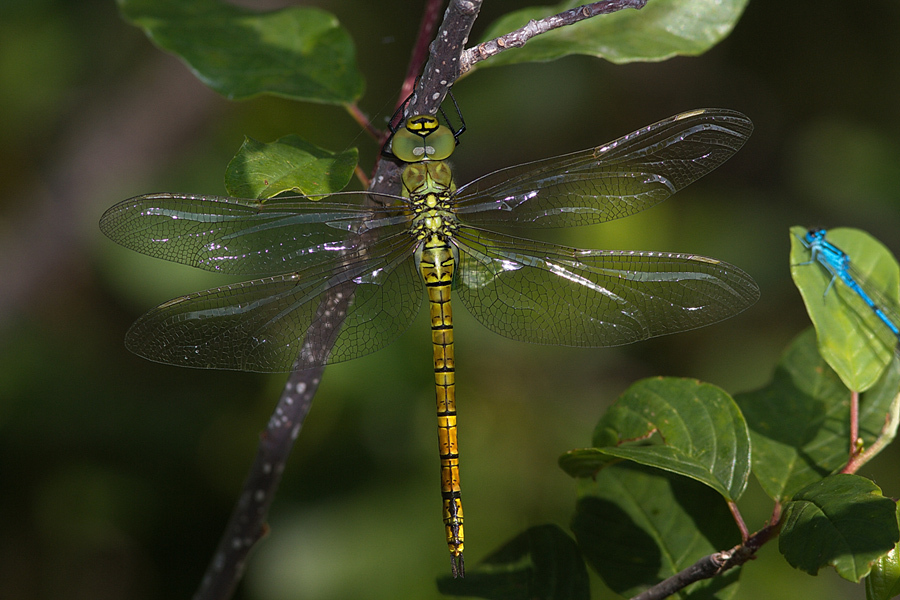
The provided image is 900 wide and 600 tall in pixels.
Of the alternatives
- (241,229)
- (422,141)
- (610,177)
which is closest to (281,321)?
(241,229)

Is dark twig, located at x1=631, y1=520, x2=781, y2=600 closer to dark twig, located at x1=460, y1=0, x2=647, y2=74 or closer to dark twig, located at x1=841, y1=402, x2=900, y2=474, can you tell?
dark twig, located at x1=841, y1=402, x2=900, y2=474

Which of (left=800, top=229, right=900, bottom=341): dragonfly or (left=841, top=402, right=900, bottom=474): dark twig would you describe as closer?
(left=841, top=402, right=900, bottom=474): dark twig

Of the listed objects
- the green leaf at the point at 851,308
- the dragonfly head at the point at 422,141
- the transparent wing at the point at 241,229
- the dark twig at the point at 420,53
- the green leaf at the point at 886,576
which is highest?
the dark twig at the point at 420,53

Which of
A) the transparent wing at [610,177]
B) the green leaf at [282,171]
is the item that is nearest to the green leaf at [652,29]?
the transparent wing at [610,177]

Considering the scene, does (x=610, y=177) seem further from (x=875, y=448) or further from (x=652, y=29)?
(x=875, y=448)

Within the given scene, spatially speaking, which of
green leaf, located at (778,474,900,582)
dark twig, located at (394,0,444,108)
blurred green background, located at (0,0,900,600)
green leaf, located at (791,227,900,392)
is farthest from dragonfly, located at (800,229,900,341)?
blurred green background, located at (0,0,900,600)

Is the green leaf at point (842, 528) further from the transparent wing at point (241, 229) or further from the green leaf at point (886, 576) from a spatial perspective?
the transparent wing at point (241, 229)
